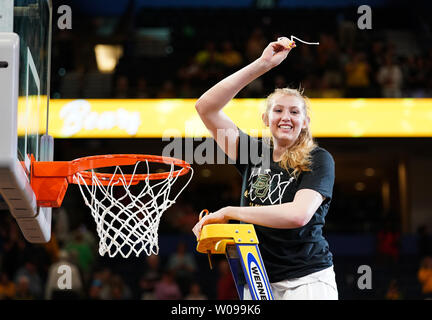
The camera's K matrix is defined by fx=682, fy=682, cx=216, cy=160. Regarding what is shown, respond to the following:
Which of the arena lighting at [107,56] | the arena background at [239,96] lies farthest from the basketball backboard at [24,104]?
the arena lighting at [107,56]

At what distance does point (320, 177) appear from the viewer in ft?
8.24

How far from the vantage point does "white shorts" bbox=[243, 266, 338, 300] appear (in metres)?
2.46

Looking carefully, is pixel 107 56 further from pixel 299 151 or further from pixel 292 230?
pixel 292 230

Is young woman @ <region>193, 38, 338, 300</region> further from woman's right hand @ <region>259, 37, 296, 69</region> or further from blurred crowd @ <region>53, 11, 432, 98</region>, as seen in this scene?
blurred crowd @ <region>53, 11, 432, 98</region>

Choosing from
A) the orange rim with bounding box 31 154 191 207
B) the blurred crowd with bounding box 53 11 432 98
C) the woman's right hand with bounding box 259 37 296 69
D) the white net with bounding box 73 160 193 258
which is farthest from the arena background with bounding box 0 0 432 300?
the woman's right hand with bounding box 259 37 296 69

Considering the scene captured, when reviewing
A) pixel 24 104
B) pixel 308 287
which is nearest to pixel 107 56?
pixel 24 104

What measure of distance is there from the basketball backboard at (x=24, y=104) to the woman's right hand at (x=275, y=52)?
89 centimetres

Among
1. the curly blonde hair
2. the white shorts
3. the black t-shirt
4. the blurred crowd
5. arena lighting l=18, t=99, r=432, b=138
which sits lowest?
the white shorts

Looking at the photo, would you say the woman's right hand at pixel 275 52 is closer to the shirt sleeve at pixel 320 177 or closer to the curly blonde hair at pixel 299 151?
the curly blonde hair at pixel 299 151

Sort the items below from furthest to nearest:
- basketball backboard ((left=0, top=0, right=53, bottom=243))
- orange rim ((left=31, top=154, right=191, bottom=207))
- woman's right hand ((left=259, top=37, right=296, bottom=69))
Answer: orange rim ((left=31, top=154, right=191, bottom=207)) < woman's right hand ((left=259, top=37, right=296, bottom=69)) < basketball backboard ((left=0, top=0, right=53, bottom=243))

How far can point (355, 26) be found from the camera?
8.59 meters

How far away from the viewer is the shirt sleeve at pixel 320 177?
8.16 feet

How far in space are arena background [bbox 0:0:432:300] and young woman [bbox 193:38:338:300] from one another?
410cm
